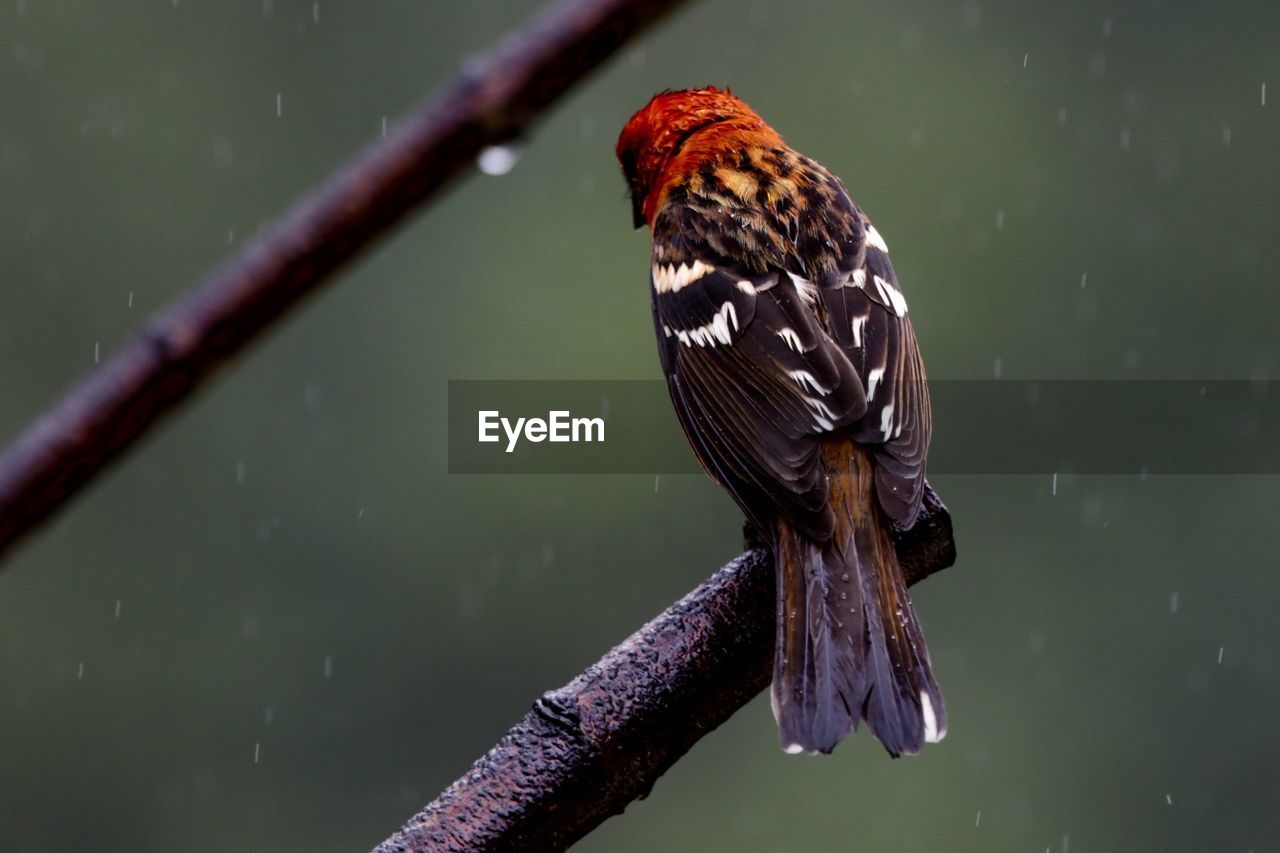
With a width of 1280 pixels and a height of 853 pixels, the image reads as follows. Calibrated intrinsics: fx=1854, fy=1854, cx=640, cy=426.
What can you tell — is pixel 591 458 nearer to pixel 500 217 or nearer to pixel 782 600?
pixel 500 217

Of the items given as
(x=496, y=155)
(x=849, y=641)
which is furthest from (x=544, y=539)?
(x=496, y=155)

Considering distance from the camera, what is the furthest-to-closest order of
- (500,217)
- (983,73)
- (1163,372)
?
(983,73)
(500,217)
(1163,372)

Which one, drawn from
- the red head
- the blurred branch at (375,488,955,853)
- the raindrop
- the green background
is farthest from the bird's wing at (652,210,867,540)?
the green background

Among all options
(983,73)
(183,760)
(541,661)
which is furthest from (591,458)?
(983,73)

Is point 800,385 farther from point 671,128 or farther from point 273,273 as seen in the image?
point 273,273

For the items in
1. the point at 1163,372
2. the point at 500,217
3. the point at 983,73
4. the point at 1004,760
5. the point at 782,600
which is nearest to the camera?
the point at 782,600

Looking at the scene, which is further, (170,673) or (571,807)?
(170,673)

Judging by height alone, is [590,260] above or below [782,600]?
above
